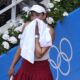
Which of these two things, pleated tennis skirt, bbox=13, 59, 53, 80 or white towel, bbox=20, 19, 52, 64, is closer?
white towel, bbox=20, 19, 52, 64

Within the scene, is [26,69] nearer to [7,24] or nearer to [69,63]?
[69,63]

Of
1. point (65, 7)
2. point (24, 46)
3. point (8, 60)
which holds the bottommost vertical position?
point (8, 60)

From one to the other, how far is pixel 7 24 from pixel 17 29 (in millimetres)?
375

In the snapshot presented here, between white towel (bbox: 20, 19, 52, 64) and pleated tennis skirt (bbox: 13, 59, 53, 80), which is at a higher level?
white towel (bbox: 20, 19, 52, 64)

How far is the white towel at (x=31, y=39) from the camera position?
601cm

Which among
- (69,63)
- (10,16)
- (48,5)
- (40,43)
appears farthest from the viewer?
(10,16)

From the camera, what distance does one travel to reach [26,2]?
8359mm

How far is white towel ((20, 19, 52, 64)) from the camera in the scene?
601cm

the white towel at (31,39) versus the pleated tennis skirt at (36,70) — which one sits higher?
the white towel at (31,39)

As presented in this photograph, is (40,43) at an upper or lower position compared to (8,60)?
upper

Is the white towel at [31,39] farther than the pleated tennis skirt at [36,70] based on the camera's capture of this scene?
No

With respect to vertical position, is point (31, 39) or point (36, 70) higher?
point (31, 39)

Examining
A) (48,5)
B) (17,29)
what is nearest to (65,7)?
(48,5)

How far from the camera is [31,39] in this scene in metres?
6.05
